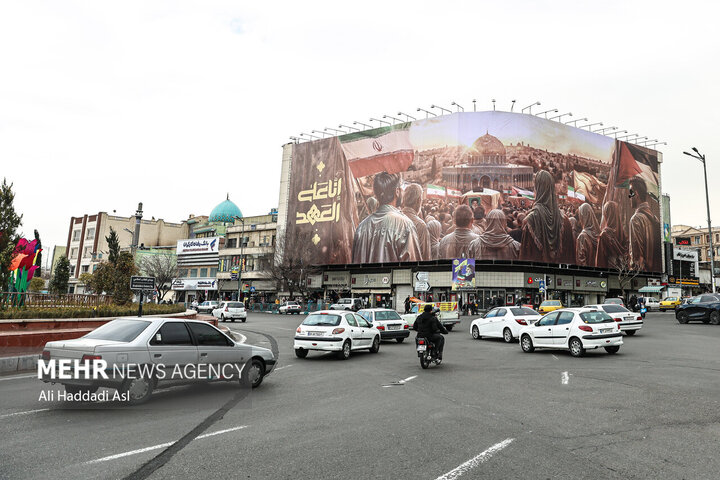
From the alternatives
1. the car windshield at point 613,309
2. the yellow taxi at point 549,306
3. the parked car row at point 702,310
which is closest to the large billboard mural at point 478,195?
the yellow taxi at point 549,306

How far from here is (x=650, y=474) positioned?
4.87 meters

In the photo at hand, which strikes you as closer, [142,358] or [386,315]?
[142,358]

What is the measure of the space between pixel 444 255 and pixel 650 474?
5395 centimetres

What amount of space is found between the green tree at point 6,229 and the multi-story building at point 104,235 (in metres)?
76.5

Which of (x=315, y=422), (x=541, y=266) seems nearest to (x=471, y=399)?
(x=315, y=422)

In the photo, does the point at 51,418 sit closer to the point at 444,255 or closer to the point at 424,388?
the point at 424,388

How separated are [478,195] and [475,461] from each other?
181ft

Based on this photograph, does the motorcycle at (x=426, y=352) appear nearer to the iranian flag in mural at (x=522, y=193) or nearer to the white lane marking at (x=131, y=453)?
the white lane marking at (x=131, y=453)

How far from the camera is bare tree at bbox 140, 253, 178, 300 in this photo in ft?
224

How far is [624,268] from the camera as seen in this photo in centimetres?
6675

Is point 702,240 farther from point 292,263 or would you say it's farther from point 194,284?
point 194,284

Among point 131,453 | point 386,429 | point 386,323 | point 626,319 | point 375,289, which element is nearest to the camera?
point 131,453

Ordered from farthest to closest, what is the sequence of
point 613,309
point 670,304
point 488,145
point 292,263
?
point 292,263
point 488,145
point 670,304
point 613,309

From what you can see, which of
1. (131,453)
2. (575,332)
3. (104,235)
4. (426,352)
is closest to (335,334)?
(426,352)
